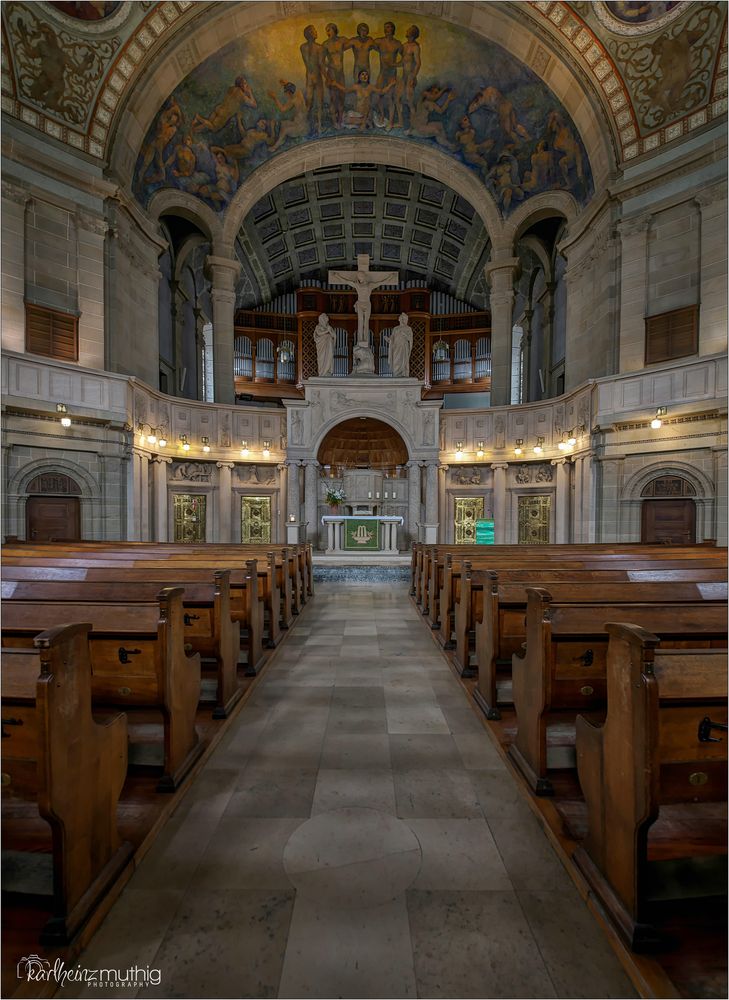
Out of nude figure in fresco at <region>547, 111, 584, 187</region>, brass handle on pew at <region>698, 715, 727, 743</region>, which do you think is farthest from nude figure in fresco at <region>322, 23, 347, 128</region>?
brass handle on pew at <region>698, 715, 727, 743</region>

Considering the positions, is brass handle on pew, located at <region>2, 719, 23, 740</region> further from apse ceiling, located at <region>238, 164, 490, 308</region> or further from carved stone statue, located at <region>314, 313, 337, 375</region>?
apse ceiling, located at <region>238, 164, 490, 308</region>

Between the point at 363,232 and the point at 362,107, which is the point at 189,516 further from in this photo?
the point at 363,232

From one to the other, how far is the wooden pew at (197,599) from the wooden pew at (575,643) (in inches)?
83.0

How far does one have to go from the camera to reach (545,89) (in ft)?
39.5

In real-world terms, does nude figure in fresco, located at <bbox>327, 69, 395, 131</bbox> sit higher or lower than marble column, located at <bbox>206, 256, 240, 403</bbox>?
higher

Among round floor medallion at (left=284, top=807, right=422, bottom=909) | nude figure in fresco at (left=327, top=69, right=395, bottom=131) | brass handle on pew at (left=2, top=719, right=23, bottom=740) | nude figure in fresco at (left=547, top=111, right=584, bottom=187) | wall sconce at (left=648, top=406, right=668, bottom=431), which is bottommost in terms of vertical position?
round floor medallion at (left=284, top=807, right=422, bottom=909)

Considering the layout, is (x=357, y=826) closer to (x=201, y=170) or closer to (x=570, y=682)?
(x=570, y=682)

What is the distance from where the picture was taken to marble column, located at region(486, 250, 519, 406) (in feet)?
48.2

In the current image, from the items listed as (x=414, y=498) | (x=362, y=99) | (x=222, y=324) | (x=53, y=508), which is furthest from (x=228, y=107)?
(x=414, y=498)

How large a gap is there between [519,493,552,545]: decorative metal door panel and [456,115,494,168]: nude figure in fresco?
10.5 meters

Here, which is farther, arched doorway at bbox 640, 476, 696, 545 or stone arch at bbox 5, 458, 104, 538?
arched doorway at bbox 640, 476, 696, 545

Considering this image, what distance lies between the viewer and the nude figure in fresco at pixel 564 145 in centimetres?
1219

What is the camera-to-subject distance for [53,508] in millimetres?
10016

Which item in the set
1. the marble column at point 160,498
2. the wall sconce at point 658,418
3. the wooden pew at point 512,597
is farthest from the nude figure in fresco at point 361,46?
the wooden pew at point 512,597
